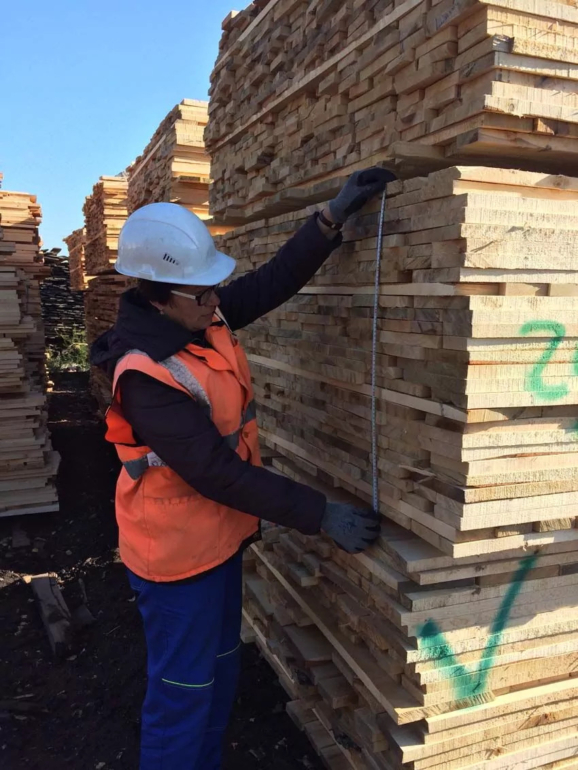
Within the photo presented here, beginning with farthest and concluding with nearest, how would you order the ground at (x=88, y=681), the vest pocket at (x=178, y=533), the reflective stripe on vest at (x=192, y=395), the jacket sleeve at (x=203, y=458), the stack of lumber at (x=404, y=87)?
the ground at (x=88, y=681) → the vest pocket at (x=178, y=533) → the reflective stripe on vest at (x=192, y=395) → the jacket sleeve at (x=203, y=458) → the stack of lumber at (x=404, y=87)

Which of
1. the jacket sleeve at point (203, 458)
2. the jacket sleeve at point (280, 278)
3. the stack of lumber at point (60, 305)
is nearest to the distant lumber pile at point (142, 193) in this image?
the jacket sleeve at point (280, 278)

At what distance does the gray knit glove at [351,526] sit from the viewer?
239 centimetres

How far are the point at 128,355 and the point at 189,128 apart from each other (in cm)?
463

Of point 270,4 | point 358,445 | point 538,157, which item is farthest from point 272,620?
point 270,4

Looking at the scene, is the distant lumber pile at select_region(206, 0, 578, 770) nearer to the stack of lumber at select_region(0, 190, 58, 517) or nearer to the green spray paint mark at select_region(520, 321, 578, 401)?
the green spray paint mark at select_region(520, 321, 578, 401)

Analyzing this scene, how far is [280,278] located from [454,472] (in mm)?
1262

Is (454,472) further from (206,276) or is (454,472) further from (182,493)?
(206,276)

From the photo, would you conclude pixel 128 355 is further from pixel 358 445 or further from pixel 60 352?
pixel 60 352

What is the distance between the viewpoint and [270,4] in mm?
3504

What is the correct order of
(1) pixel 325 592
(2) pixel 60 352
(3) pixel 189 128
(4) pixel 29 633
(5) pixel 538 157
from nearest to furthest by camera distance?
(5) pixel 538 157 < (1) pixel 325 592 < (4) pixel 29 633 < (3) pixel 189 128 < (2) pixel 60 352

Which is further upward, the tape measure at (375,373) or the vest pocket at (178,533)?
the tape measure at (375,373)

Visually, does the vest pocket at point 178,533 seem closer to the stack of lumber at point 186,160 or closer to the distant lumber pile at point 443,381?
the distant lumber pile at point 443,381

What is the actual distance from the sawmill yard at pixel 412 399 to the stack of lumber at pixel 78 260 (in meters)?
11.7

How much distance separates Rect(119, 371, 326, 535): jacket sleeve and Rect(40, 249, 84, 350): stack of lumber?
19202 millimetres
